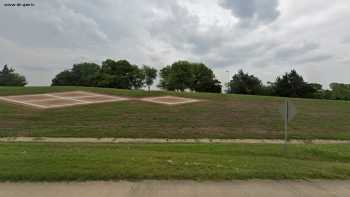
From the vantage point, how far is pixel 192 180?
421 cm

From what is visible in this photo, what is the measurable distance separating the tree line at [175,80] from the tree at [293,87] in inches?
11.0

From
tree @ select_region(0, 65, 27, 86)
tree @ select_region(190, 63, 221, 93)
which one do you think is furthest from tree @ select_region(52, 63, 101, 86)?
tree @ select_region(190, 63, 221, 93)

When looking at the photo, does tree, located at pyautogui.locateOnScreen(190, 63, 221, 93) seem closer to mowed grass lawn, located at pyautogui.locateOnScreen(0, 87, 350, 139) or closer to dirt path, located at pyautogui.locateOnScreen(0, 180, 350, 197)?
mowed grass lawn, located at pyautogui.locateOnScreen(0, 87, 350, 139)

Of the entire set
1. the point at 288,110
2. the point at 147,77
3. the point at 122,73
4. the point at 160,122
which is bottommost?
the point at 160,122

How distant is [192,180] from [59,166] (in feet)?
7.92

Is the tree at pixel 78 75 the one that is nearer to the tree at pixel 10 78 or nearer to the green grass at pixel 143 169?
the tree at pixel 10 78

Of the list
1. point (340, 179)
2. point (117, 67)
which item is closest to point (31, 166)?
point (340, 179)

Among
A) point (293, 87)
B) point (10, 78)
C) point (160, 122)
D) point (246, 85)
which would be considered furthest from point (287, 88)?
point (10, 78)

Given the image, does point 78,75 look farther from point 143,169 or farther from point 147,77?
point 143,169

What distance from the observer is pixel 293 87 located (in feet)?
167

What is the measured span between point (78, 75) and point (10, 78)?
704 inches

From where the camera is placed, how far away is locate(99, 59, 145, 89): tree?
61.3 meters

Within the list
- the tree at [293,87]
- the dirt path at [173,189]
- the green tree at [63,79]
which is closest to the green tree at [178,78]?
the tree at [293,87]

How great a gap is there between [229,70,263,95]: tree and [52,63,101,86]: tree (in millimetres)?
34351
